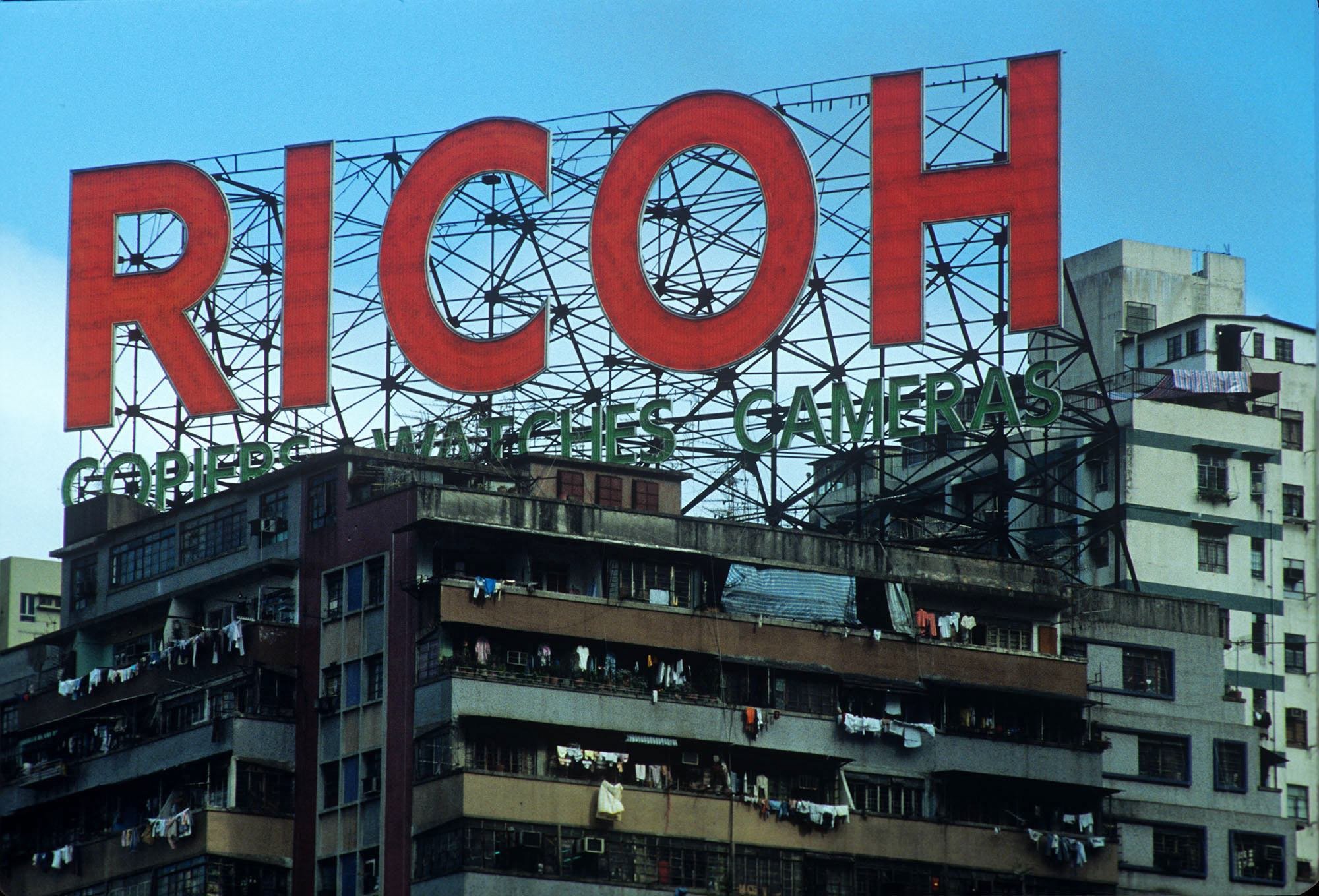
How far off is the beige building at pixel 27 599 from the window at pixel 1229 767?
58866 mm

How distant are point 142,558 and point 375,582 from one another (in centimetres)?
1130

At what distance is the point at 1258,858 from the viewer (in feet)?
263

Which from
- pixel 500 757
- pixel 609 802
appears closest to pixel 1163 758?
pixel 609 802

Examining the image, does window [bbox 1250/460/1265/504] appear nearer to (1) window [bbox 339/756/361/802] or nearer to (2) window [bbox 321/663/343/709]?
(2) window [bbox 321/663/343/709]

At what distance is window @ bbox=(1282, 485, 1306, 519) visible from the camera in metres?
100

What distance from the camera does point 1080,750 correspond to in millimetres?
78312

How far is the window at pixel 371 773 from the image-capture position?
72.2 meters

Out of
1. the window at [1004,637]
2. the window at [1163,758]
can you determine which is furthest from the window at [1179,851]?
the window at [1004,637]

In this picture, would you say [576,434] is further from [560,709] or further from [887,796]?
[887,796]

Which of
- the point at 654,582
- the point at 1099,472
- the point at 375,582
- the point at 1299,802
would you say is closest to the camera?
the point at 375,582

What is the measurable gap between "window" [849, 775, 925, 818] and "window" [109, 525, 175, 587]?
2112 centimetres

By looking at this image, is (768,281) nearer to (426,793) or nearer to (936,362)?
(936,362)

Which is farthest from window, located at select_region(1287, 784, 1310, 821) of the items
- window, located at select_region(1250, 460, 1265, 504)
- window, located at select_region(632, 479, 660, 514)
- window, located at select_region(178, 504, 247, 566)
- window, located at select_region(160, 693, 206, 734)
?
window, located at select_region(160, 693, 206, 734)

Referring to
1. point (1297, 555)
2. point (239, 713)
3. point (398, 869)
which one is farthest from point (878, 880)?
point (1297, 555)
